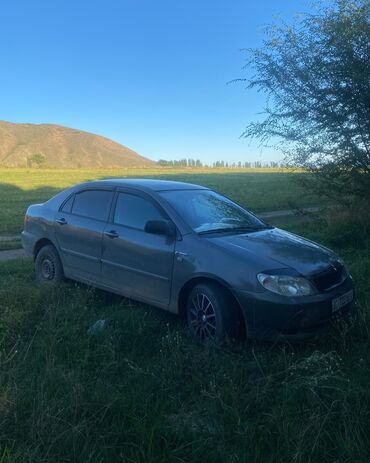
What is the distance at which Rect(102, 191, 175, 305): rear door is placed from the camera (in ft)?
15.6

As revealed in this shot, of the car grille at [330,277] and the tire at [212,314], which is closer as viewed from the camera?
the tire at [212,314]

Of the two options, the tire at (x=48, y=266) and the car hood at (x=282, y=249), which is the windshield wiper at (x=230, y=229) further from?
the tire at (x=48, y=266)

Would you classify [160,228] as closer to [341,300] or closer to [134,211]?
[134,211]

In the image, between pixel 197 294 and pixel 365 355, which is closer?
pixel 365 355

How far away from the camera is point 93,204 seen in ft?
19.4

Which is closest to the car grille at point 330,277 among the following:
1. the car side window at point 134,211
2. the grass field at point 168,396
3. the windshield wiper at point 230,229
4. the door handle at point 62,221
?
the grass field at point 168,396

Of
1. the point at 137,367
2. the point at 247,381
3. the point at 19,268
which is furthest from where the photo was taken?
the point at 19,268

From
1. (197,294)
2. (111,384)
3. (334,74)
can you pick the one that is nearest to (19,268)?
(197,294)

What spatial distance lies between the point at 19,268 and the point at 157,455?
5494 millimetres

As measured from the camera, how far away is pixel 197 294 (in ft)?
14.5

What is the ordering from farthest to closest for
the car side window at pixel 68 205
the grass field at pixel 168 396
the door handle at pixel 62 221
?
the car side window at pixel 68 205
the door handle at pixel 62 221
the grass field at pixel 168 396

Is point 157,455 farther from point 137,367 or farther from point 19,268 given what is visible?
point 19,268

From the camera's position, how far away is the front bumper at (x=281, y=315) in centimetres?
397

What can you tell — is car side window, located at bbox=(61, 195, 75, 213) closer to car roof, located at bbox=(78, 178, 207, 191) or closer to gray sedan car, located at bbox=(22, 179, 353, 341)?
gray sedan car, located at bbox=(22, 179, 353, 341)
